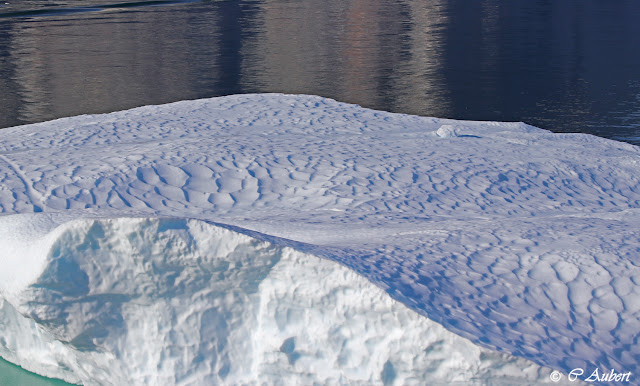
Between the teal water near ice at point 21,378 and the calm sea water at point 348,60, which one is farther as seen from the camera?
the calm sea water at point 348,60

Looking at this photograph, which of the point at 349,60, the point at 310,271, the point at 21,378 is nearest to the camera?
the point at 310,271

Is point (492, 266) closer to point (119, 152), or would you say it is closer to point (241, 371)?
point (241, 371)

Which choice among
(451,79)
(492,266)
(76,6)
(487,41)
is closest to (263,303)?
(492,266)

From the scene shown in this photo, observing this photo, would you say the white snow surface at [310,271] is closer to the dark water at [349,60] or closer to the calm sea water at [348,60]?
the calm sea water at [348,60]

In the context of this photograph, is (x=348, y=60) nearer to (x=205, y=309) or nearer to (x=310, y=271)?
(x=205, y=309)

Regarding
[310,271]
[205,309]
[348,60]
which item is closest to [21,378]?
[205,309]

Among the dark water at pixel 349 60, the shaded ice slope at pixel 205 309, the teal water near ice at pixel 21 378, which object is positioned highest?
the shaded ice slope at pixel 205 309

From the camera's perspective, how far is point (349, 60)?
1290 cm

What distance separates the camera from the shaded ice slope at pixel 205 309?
7.22 feet

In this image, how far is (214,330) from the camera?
2439 mm

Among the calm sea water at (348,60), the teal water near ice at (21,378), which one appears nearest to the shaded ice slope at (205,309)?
the teal water near ice at (21,378)

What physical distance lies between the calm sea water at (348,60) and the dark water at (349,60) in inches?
1.2

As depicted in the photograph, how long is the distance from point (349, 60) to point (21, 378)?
1052cm

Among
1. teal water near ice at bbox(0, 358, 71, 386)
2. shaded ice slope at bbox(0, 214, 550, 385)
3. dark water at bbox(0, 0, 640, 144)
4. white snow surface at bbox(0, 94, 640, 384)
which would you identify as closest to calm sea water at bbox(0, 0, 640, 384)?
dark water at bbox(0, 0, 640, 144)
